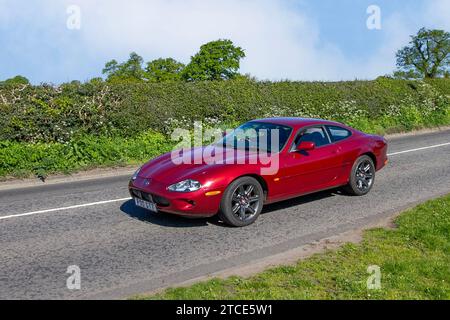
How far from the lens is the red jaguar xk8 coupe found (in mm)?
6992

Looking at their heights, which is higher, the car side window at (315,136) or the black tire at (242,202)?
the car side window at (315,136)

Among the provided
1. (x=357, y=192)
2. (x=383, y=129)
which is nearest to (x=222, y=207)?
(x=357, y=192)

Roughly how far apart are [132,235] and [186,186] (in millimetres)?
1059

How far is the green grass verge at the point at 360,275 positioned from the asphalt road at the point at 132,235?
64 centimetres

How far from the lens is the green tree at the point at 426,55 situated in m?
67.4

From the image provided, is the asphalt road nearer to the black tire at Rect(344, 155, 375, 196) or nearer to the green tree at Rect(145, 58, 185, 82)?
the black tire at Rect(344, 155, 375, 196)

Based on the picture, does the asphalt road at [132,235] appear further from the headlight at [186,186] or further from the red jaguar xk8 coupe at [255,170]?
the headlight at [186,186]

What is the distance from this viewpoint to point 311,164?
810 centimetres

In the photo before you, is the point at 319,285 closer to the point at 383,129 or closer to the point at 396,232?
the point at 396,232

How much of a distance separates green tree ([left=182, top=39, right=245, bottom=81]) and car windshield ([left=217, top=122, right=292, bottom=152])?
189ft

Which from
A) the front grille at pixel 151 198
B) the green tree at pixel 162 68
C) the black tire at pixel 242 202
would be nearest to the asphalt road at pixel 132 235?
the black tire at pixel 242 202

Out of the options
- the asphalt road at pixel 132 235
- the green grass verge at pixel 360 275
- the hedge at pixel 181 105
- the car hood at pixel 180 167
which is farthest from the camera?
the hedge at pixel 181 105

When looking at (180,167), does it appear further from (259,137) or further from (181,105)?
(181,105)

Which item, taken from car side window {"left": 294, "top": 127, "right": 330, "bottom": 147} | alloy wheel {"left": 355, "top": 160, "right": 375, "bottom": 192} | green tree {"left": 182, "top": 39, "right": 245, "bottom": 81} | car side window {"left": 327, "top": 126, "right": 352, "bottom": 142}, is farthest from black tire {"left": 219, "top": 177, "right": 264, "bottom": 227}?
green tree {"left": 182, "top": 39, "right": 245, "bottom": 81}
